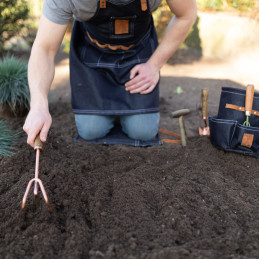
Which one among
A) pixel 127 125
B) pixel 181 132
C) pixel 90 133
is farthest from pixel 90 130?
pixel 181 132

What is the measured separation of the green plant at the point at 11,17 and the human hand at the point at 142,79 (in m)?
2.48

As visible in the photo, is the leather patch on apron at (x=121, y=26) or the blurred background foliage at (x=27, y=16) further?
the blurred background foliage at (x=27, y=16)

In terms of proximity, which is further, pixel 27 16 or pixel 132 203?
pixel 27 16

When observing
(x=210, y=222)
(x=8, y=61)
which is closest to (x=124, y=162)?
(x=210, y=222)

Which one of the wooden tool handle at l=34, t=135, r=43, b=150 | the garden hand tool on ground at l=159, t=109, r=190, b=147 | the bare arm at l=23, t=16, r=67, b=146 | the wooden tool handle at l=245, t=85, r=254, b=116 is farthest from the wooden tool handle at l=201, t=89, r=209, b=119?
the wooden tool handle at l=34, t=135, r=43, b=150

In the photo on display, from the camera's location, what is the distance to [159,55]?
1.99m

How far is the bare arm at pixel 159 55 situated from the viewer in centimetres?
189

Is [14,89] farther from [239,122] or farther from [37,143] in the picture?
[239,122]

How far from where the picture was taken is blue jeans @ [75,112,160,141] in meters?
2.12

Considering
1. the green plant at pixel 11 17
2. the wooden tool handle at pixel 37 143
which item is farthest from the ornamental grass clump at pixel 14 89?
the green plant at pixel 11 17

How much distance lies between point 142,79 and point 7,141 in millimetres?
956

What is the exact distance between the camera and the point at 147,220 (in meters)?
1.31

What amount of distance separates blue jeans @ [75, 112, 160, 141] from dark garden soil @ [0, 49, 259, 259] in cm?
12

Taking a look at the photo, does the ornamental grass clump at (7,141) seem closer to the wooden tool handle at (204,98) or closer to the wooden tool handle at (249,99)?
the wooden tool handle at (204,98)
